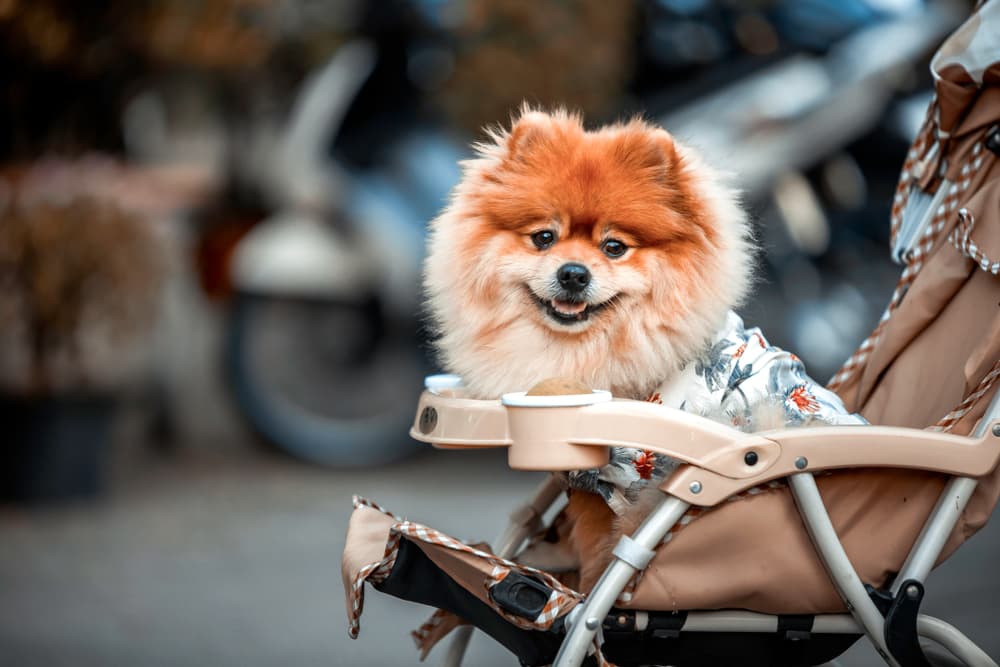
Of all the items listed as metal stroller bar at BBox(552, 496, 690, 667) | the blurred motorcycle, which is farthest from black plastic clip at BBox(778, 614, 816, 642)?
the blurred motorcycle

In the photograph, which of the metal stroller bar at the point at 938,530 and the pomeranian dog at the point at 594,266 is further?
the pomeranian dog at the point at 594,266

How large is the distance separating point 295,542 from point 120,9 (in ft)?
7.98

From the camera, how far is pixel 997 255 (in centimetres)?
194

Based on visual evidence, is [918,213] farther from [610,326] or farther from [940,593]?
[940,593]

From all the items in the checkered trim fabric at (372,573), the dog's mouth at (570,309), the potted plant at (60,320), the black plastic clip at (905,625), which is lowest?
the potted plant at (60,320)

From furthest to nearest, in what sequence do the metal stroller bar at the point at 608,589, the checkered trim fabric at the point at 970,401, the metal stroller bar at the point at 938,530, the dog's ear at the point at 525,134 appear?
1. the dog's ear at the point at 525,134
2. the checkered trim fabric at the point at 970,401
3. the metal stroller bar at the point at 938,530
4. the metal stroller bar at the point at 608,589

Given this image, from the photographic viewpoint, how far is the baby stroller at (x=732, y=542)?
65.6 inches

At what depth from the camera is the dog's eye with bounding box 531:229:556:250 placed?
1900 mm

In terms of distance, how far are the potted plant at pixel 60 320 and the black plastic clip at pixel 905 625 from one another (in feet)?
11.2

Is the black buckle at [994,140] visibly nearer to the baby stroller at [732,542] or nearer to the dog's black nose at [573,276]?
the baby stroller at [732,542]

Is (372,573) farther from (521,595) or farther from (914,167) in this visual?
(914,167)

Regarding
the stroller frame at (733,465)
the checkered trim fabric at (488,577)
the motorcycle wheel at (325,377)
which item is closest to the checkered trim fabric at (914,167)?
the stroller frame at (733,465)

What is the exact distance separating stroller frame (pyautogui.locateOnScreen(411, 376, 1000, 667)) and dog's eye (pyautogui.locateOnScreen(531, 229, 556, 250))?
32 centimetres

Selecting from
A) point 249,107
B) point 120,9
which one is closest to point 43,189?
→ point 120,9
